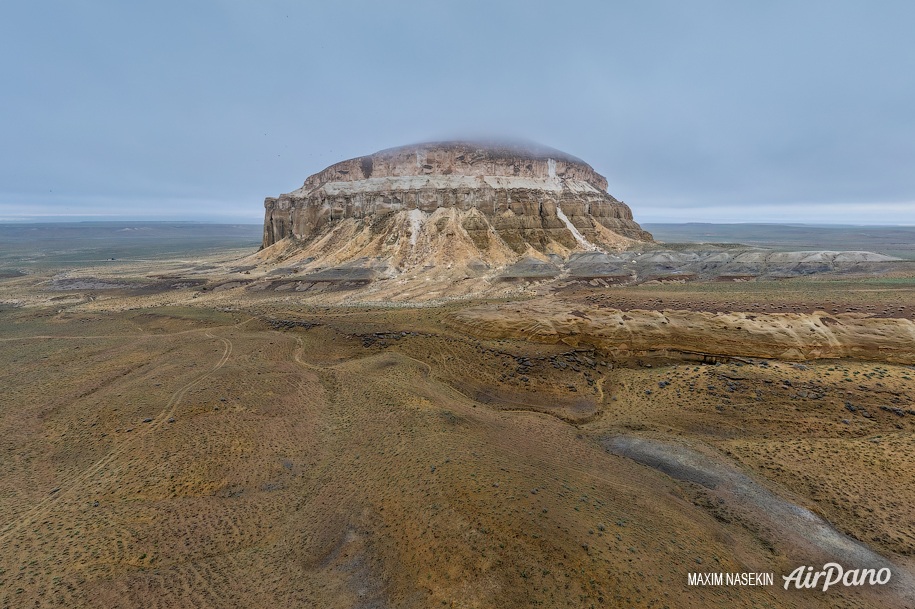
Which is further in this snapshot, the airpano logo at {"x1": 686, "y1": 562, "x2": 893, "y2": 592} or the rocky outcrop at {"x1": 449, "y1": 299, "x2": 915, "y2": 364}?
the rocky outcrop at {"x1": 449, "y1": 299, "x2": 915, "y2": 364}

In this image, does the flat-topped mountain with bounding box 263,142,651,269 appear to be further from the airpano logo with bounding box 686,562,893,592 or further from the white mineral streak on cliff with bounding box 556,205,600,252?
the airpano logo with bounding box 686,562,893,592

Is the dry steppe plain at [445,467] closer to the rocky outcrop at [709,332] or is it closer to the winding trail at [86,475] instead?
the winding trail at [86,475]

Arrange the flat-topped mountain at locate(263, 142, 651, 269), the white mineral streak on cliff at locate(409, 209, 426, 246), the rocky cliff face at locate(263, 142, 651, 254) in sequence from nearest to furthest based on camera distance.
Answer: the flat-topped mountain at locate(263, 142, 651, 269)
the white mineral streak on cliff at locate(409, 209, 426, 246)
the rocky cliff face at locate(263, 142, 651, 254)

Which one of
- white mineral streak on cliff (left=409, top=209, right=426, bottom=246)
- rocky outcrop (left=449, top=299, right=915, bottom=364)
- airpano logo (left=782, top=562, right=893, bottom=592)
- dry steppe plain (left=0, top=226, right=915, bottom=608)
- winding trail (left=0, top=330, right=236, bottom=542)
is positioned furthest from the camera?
white mineral streak on cliff (left=409, top=209, right=426, bottom=246)

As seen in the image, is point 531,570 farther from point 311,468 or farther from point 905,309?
point 905,309

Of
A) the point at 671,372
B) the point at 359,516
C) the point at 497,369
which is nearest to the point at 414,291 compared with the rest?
the point at 497,369

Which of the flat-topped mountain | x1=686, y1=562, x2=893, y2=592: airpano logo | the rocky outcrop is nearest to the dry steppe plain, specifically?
x1=686, y1=562, x2=893, y2=592: airpano logo

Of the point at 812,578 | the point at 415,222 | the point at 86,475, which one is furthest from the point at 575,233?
the point at 86,475

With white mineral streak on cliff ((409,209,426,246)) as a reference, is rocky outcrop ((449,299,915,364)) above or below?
below
